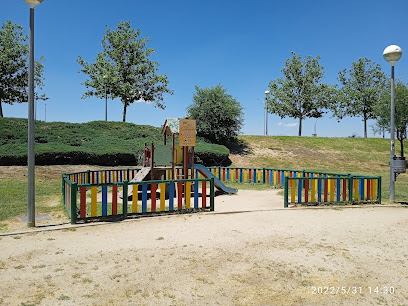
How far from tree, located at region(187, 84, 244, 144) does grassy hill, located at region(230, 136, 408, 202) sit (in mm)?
2636

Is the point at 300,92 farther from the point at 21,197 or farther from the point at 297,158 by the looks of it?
the point at 21,197

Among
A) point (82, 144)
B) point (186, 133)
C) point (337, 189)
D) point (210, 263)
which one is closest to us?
point (210, 263)

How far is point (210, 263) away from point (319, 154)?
29.8 metres

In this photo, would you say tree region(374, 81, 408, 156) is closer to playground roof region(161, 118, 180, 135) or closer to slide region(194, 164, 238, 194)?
slide region(194, 164, 238, 194)

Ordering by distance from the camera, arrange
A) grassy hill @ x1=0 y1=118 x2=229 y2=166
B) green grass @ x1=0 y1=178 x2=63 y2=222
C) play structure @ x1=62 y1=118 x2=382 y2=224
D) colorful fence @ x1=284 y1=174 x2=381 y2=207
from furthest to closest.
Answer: grassy hill @ x1=0 y1=118 x2=229 y2=166, colorful fence @ x1=284 y1=174 x2=381 y2=207, green grass @ x1=0 y1=178 x2=63 y2=222, play structure @ x1=62 y1=118 x2=382 y2=224

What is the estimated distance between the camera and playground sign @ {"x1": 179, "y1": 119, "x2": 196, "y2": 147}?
38.8 feet

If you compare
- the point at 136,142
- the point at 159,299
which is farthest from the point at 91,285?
the point at 136,142

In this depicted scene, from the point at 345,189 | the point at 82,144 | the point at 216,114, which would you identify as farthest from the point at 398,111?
the point at 82,144

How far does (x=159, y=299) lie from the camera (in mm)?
3865

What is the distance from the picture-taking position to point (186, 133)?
11.9 m

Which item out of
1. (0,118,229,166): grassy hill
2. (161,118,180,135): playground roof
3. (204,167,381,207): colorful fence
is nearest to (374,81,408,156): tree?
(0,118,229,166): grassy hill

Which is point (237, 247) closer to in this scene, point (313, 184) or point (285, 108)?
point (313, 184)

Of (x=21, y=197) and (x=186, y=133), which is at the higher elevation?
(x=186, y=133)

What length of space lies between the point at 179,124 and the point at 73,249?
6.80 metres
